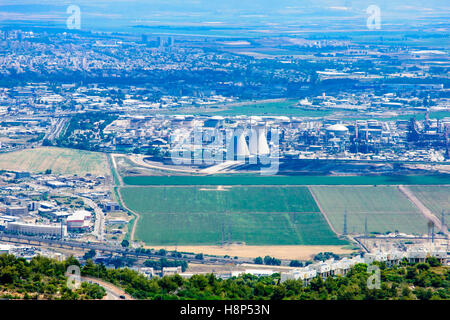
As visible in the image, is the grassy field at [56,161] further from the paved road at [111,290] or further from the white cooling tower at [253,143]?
the paved road at [111,290]

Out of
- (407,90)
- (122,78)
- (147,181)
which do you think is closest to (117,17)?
(122,78)

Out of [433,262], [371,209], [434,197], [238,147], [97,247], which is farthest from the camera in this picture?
[238,147]

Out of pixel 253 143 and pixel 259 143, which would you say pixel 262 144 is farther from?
pixel 253 143

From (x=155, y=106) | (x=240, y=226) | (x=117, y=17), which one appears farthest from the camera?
(x=117, y=17)

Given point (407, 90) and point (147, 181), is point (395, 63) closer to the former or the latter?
point (407, 90)

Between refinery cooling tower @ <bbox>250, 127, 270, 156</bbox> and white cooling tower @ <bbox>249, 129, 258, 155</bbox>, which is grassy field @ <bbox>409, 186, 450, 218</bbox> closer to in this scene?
refinery cooling tower @ <bbox>250, 127, 270, 156</bbox>

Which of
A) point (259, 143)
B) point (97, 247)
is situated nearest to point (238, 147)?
point (259, 143)

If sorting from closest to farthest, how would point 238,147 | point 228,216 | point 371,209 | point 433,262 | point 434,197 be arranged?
point 433,262 < point 228,216 < point 371,209 < point 434,197 < point 238,147
